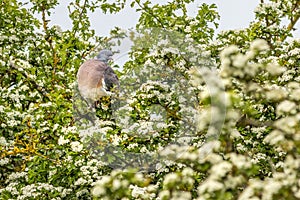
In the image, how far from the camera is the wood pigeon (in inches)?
243

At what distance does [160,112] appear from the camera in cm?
616

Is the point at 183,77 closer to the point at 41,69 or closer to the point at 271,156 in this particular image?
the point at 271,156

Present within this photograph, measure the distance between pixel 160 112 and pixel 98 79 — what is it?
0.85m

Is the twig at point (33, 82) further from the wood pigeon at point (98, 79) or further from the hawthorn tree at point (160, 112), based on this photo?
the wood pigeon at point (98, 79)

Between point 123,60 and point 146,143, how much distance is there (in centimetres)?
113

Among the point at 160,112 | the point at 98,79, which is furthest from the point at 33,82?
the point at 160,112

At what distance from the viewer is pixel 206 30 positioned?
27.8 ft

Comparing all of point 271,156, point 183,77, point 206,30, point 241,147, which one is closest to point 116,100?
point 183,77

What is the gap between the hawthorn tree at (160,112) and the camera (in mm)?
3459

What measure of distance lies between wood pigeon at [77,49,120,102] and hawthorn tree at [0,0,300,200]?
0.43 ft

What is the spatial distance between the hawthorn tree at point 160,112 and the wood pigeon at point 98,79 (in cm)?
13

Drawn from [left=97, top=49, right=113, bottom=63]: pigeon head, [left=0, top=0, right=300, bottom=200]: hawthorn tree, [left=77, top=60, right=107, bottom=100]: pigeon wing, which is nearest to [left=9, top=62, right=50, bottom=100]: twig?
[left=0, top=0, right=300, bottom=200]: hawthorn tree

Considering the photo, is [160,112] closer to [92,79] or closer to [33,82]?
[92,79]

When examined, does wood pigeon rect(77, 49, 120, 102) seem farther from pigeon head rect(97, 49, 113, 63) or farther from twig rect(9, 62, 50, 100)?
twig rect(9, 62, 50, 100)
